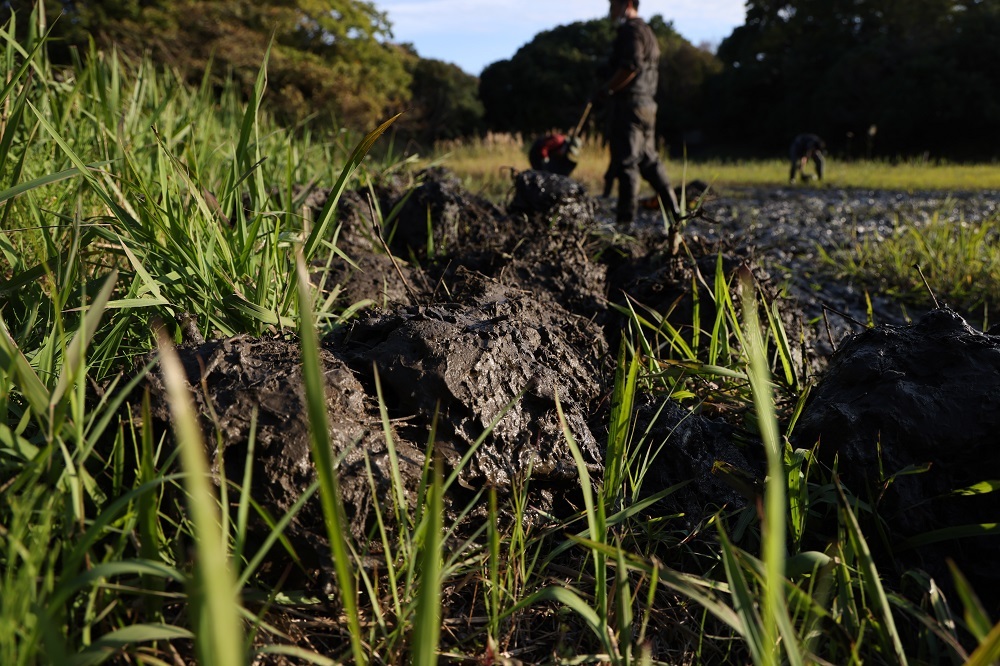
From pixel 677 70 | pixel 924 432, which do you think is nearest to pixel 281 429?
pixel 924 432

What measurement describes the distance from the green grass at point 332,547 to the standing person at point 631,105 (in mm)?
5129

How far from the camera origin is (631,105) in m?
6.46

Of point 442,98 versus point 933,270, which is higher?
point 442,98

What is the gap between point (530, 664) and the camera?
1.04m

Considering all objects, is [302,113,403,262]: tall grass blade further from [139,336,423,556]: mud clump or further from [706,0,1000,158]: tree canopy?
[706,0,1000,158]: tree canopy

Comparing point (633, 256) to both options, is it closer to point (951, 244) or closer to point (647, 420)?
point (647, 420)

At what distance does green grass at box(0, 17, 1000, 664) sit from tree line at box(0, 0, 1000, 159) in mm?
6276

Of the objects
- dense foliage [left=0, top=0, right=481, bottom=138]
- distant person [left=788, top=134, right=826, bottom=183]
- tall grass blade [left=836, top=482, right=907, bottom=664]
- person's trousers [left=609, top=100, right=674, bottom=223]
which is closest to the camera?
tall grass blade [left=836, top=482, right=907, bottom=664]

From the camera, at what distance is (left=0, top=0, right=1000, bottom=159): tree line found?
14148mm

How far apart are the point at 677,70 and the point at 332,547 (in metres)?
36.9

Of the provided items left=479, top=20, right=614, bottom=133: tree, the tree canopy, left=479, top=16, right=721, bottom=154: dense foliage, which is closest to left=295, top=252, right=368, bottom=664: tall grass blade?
the tree canopy

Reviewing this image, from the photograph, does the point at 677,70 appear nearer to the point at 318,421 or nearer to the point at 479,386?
the point at 479,386

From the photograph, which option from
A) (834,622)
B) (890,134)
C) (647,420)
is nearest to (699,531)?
(647,420)

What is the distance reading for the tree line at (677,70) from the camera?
1415 cm
